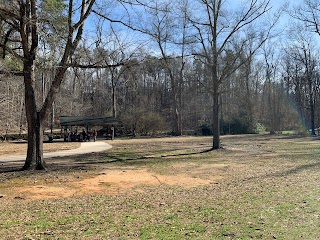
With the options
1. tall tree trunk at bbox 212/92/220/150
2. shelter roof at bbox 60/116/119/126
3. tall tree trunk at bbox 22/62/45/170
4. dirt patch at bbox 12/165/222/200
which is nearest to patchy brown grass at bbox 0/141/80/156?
shelter roof at bbox 60/116/119/126

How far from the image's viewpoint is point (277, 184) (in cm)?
943

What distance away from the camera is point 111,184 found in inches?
406

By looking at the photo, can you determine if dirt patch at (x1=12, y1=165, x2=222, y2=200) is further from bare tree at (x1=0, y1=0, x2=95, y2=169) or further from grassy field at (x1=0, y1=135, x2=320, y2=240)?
bare tree at (x1=0, y1=0, x2=95, y2=169)

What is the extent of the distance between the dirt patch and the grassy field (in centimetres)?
2

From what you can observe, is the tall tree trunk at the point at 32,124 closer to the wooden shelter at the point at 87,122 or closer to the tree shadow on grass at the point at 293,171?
the tree shadow on grass at the point at 293,171

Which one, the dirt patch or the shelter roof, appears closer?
the dirt patch

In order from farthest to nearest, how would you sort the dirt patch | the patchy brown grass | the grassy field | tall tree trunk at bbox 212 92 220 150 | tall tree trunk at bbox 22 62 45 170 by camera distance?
tall tree trunk at bbox 212 92 220 150 < the patchy brown grass < tall tree trunk at bbox 22 62 45 170 < the dirt patch < the grassy field

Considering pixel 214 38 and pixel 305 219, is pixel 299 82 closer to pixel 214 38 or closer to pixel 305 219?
pixel 214 38

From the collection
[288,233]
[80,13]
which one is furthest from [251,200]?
[80,13]

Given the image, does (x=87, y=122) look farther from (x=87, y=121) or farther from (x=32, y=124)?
(x=32, y=124)

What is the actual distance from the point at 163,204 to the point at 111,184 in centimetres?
350

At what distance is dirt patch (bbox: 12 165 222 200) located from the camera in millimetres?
9000

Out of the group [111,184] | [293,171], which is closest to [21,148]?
[111,184]

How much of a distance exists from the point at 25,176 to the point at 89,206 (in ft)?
18.4
